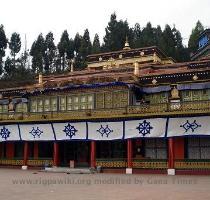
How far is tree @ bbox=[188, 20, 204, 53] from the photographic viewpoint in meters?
67.5

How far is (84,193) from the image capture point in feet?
48.0

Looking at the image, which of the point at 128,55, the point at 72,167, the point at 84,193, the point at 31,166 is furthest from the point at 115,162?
the point at 128,55

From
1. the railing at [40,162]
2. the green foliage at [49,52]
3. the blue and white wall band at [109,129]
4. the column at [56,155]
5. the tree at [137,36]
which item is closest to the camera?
the blue and white wall band at [109,129]

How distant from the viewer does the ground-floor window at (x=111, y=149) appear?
95.6ft

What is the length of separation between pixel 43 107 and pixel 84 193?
17.8 metres

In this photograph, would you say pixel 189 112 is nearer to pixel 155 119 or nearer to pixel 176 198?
pixel 155 119

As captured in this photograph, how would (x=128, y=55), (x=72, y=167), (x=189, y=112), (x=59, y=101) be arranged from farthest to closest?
(x=128, y=55)
(x=59, y=101)
(x=72, y=167)
(x=189, y=112)

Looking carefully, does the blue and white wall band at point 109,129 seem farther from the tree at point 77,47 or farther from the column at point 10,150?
the tree at point 77,47

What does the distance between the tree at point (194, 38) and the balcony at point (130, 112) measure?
41.4m

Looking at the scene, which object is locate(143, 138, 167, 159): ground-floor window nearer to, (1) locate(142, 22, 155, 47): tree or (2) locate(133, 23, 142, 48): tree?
(2) locate(133, 23, 142, 48): tree

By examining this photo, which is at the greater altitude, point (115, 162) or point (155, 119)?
point (155, 119)

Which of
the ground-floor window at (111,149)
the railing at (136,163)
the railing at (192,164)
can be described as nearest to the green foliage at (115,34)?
the ground-floor window at (111,149)

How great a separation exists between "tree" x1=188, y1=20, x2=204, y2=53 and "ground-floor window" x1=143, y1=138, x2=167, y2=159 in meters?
41.1

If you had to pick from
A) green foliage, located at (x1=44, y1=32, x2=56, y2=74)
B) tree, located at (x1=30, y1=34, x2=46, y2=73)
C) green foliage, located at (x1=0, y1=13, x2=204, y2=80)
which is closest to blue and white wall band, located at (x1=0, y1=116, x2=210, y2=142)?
green foliage, located at (x1=0, y1=13, x2=204, y2=80)
